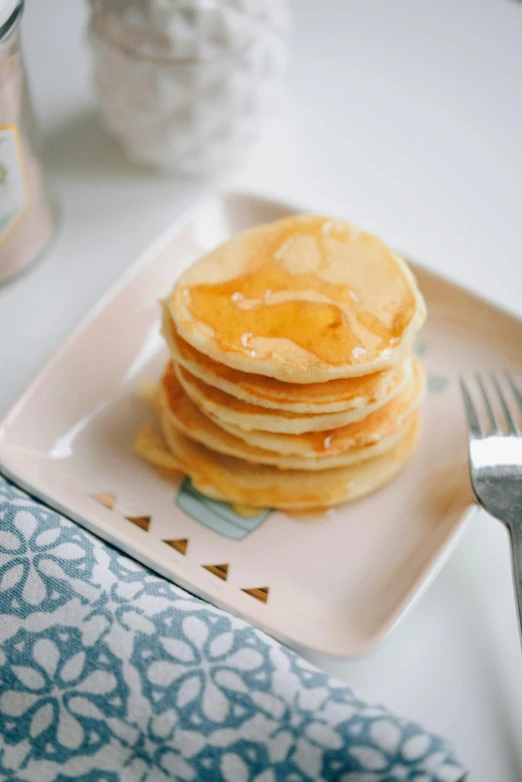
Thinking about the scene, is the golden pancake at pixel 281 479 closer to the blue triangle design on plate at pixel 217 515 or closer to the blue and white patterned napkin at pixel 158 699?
the blue triangle design on plate at pixel 217 515

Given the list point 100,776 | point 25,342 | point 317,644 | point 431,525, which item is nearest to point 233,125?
point 25,342

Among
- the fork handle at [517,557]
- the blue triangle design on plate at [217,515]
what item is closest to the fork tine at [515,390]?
the fork handle at [517,557]

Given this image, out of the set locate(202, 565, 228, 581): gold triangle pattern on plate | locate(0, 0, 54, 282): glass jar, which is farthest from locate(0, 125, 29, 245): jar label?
locate(202, 565, 228, 581): gold triangle pattern on plate

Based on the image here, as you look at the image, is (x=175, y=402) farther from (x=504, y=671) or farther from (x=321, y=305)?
(x=504, y=671)

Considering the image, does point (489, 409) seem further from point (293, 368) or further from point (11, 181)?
point (11, 181)

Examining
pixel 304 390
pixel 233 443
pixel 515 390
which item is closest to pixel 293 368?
pixel 304 390

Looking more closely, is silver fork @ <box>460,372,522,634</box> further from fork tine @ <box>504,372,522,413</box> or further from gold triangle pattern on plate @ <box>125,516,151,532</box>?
gold triangle pattern on plate @ <box>125,516,151,532</box>
